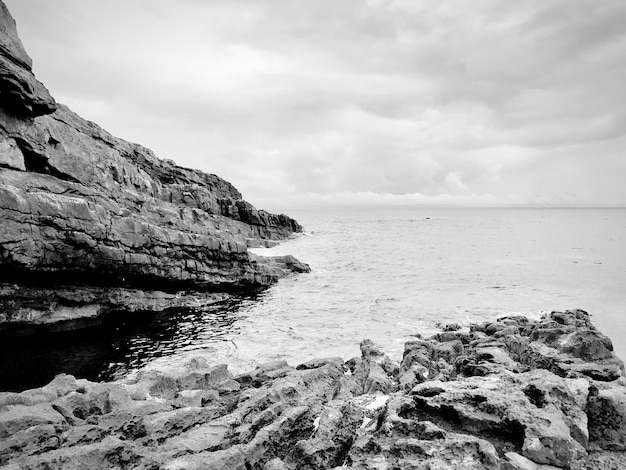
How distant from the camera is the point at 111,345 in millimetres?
22703

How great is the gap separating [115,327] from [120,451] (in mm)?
20015

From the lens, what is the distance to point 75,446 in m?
8.56

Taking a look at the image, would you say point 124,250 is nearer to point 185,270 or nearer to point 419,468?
point 185,270

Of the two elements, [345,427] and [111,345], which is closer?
[345,427]

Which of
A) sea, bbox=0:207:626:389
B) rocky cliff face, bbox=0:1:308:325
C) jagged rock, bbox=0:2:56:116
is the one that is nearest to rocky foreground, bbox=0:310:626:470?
sea, bbox=0:207:626:389

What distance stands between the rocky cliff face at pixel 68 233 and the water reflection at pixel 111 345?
2.08m

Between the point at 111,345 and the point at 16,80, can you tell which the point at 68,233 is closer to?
the point at 111,345

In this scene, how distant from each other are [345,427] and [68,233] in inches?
911

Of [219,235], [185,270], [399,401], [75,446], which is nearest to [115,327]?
[185,270]

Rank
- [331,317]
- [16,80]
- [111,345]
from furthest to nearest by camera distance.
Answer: [331,317] → [16,80] → [111,345]

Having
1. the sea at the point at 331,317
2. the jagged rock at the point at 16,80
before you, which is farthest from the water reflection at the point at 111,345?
the jagged rock at the point at 16,80

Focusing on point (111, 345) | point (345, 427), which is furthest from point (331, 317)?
point (345, 427)

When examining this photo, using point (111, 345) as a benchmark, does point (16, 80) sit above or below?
above

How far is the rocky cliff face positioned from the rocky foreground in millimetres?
14255
